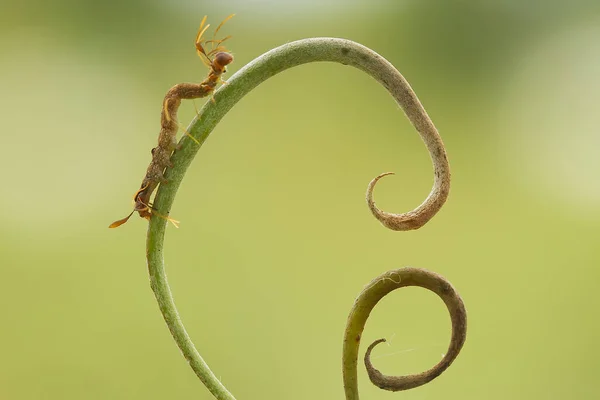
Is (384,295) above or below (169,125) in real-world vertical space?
below

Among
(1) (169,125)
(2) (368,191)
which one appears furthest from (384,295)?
(1) (169,125)

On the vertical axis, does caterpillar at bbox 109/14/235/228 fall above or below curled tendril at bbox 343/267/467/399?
above

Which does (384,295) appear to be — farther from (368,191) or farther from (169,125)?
(169,125)

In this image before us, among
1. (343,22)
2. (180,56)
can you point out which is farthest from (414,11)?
(180,56)

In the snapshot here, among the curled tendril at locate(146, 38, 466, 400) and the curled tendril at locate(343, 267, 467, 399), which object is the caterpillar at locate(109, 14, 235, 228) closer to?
the curled tendril at locate(146, 38, 466, 400)

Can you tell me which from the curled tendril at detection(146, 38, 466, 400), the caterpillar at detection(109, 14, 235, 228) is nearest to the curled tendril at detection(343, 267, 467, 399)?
the curled tendril at detection(146, 38, 466, 400)

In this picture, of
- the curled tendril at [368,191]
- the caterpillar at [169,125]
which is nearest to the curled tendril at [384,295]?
the curled tendril at [368,191]

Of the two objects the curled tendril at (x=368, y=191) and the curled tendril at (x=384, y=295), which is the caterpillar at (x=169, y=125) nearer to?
the curled tendril at (x=368, y=191)

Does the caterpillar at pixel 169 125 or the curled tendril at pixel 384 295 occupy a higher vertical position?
the caterpillar at pixel 169 125
